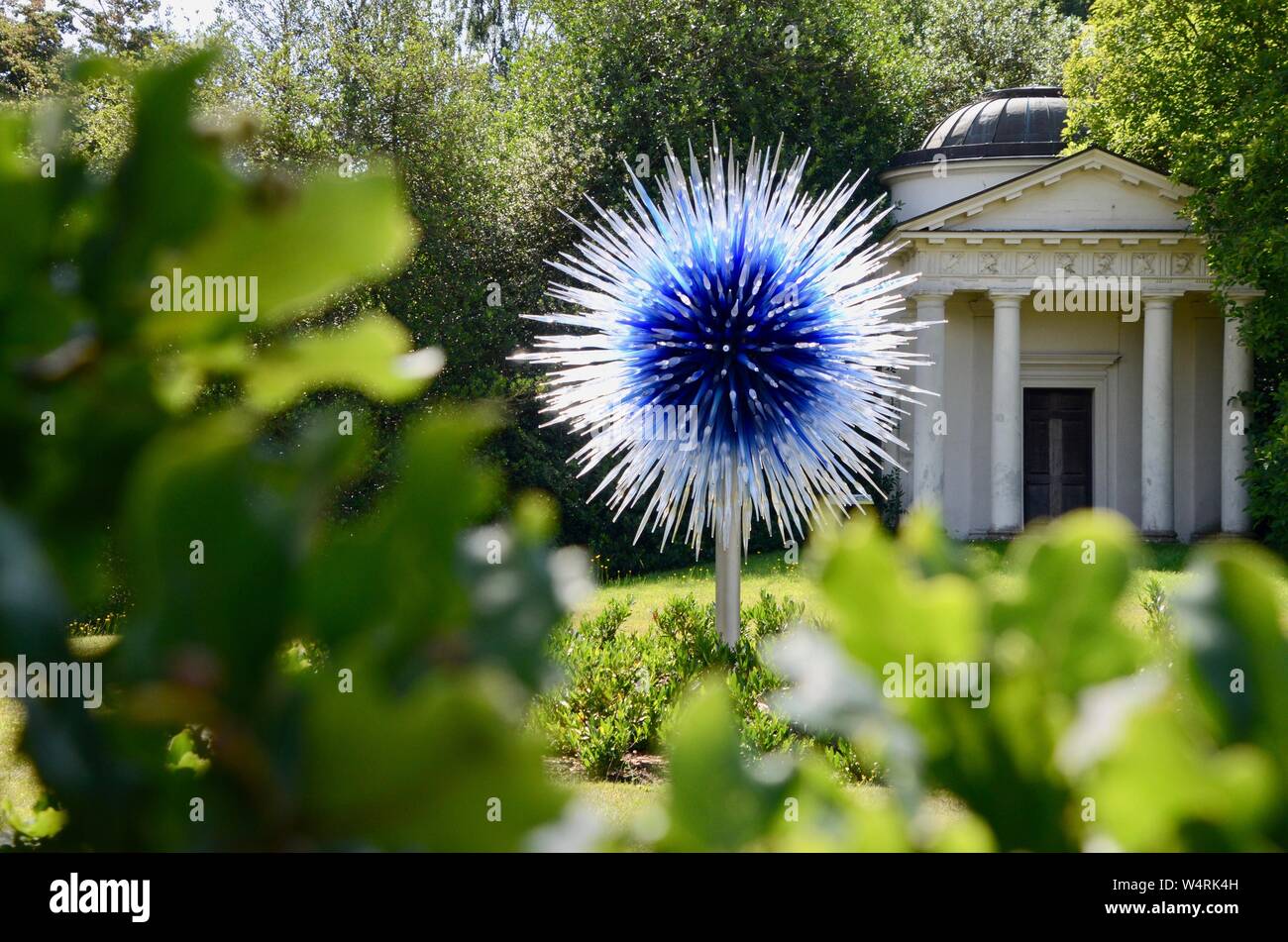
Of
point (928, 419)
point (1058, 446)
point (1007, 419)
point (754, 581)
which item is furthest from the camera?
point (1058, 446)

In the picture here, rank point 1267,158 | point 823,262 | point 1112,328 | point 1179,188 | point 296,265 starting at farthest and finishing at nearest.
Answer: point 1112,328 < point 1179,188 < point 1267,158 < point 823,262 < point 296,265

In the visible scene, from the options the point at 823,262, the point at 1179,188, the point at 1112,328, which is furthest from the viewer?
the point at 1112,328

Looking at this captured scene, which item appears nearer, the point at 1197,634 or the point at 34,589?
the point at 34,589

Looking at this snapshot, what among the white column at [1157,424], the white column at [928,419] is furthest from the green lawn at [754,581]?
the white column at [928,419]

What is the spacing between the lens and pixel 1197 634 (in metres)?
0.40

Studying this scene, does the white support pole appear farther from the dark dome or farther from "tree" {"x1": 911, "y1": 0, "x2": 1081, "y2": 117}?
"tree" {"x1": 911, "y1": 0, "x2": 1081, "y2": 117}

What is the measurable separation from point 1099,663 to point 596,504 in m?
16.9

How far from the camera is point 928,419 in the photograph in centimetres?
1808

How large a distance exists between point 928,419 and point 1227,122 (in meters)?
5.84

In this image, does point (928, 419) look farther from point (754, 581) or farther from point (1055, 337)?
point (754, 581)

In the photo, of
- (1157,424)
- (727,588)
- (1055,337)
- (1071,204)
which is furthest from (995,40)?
(727,588)
